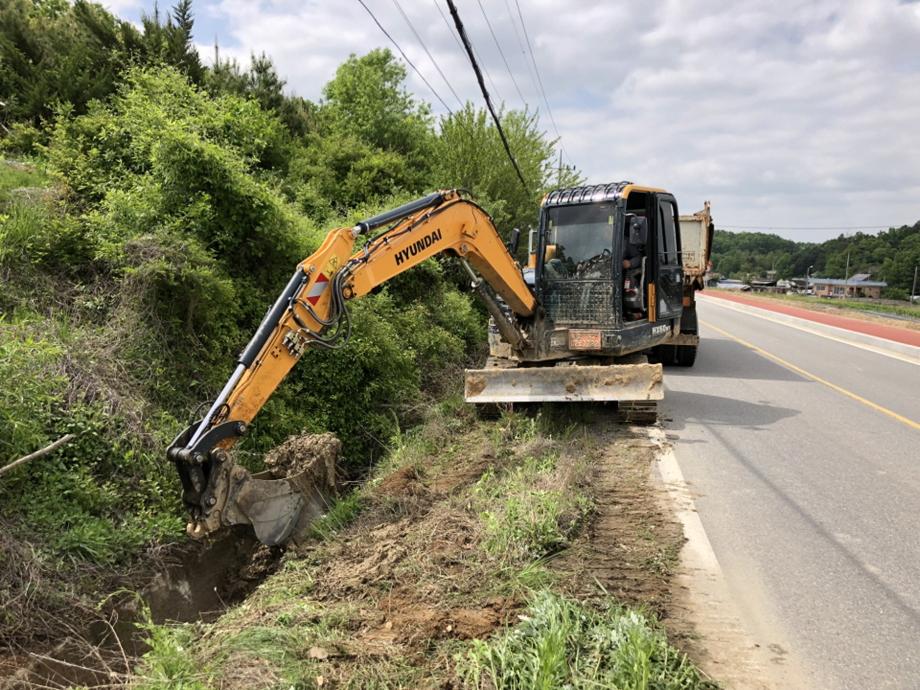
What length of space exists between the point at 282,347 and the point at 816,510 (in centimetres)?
484

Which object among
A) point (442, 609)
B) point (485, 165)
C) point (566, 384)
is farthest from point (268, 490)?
point (485, 165)

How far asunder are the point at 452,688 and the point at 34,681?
2.48m

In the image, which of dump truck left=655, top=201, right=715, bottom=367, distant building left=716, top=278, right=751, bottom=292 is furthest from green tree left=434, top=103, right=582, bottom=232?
distant building left=716, top=278, right=751, bottom=292

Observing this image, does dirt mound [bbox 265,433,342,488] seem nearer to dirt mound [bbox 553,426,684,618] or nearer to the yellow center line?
dirt mound [bbox 553,426,684,618]

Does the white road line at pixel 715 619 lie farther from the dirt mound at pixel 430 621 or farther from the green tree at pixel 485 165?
the green tree at pixel 485 165

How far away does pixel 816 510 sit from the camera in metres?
5.54

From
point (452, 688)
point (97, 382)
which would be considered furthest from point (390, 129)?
point (452, 688)

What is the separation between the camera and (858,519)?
211 inches

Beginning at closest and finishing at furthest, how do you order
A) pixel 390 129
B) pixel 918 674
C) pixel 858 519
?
1. pixel 918 674
2. pixel 858 519
3. pixel 390 129

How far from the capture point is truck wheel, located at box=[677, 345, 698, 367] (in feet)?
44.2

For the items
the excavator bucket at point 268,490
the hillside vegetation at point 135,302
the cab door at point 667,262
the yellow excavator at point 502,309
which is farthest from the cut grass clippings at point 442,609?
the cab door at point 667,262

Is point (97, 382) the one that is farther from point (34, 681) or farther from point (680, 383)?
point (680, 383)

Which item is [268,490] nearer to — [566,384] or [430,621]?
[430,621]

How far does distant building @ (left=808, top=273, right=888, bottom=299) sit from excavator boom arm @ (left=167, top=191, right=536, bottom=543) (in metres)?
91.2
